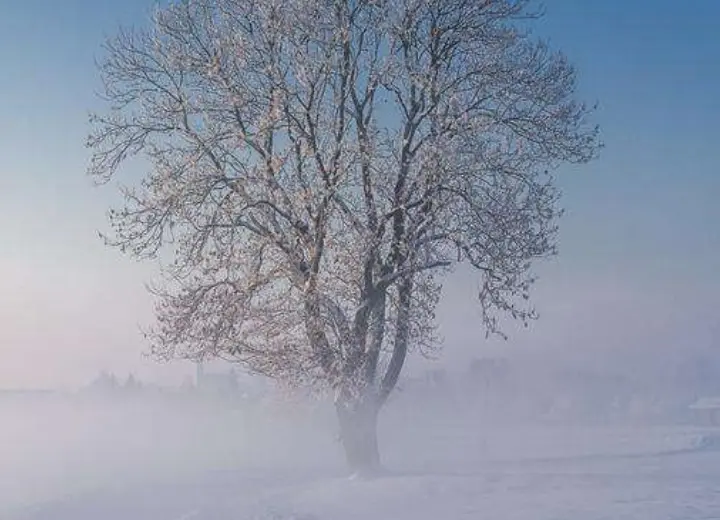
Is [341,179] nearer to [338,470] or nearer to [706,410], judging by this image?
[338,470]

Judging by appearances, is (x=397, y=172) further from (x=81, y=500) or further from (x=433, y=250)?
(x=81, y=500)

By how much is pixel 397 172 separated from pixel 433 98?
1.60 metres

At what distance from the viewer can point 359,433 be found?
59.8 ft

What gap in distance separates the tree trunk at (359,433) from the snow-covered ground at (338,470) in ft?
1.84

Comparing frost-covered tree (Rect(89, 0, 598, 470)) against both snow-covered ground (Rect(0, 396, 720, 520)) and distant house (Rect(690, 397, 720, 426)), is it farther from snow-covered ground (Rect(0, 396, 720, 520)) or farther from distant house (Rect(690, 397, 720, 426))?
distant house (Rect(690, 397, 720, 426))

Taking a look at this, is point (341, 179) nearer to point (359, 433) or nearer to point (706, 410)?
point (359, 433)

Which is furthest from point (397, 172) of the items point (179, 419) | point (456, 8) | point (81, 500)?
point (179, 419)

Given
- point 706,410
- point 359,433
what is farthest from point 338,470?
point 706,410

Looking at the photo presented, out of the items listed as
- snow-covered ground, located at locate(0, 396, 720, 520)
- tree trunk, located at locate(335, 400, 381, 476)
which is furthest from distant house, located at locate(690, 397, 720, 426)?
tree trunk, located at locate(335, 400, 381, 476)

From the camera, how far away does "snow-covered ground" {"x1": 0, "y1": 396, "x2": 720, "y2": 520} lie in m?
14.5

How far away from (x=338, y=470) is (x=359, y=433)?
8.76 feet

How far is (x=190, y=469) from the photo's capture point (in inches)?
904

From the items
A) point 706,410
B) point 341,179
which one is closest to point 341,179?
point 341,179

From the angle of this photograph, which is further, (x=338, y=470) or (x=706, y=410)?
(x=706, y=410)
